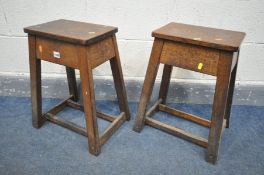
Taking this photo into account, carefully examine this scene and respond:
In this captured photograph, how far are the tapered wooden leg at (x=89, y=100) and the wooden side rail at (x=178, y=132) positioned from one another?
0.41m

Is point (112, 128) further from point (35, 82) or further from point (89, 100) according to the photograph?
point (35, 82)

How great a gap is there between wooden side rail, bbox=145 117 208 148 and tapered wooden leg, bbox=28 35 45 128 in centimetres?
69

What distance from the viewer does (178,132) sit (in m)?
1.63

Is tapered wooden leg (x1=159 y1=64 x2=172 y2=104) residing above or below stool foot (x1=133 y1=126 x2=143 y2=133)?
above

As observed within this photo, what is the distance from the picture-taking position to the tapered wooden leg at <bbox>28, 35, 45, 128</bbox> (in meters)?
1.44

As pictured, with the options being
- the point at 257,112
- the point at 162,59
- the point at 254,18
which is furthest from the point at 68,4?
the point at 257,112

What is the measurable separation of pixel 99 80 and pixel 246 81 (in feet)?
3.74

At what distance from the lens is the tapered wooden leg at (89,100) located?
1.29m

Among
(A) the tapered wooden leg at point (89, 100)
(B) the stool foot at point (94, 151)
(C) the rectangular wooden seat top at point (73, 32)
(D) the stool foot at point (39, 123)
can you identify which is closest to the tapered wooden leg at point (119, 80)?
(C) the rectangular wooden seat top at point (73, 32)

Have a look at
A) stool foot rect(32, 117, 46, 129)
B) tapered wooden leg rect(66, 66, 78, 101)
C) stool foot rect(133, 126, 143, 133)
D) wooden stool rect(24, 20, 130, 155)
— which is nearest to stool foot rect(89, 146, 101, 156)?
wooden stool rect(24, 20, 130, 155)

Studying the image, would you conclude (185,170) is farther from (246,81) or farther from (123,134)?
(246,81)

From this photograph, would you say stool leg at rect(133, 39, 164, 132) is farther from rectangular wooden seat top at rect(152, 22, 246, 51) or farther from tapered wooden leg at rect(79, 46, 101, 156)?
tapered wooden leg at rect(79, 46, 101, 156)

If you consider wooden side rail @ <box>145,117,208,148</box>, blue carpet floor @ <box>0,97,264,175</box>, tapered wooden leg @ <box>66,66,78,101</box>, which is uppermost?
tapered wooden leg @ <box>66,66,78,101</box>

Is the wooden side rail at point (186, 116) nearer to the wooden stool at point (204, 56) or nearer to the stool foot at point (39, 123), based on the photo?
the wooden stool at point (204, 56)
